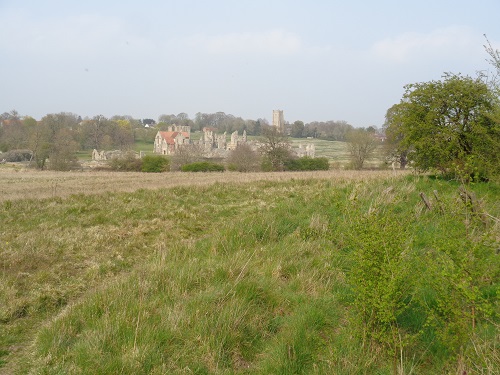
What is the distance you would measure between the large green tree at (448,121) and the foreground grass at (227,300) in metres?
7.23

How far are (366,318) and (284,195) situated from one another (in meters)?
12.8

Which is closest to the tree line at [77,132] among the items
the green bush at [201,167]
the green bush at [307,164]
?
the green bush at [307,164]

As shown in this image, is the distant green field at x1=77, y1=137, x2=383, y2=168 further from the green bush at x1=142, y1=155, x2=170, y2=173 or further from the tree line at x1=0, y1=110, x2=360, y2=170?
the green bush at x1=142, y1=155, x2=170, y2=173

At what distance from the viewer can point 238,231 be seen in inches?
327

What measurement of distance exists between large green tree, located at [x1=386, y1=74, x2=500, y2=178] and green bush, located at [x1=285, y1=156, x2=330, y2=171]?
104 ft

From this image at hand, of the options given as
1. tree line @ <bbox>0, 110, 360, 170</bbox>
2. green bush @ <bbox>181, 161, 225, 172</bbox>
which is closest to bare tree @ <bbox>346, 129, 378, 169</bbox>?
tree line @ <bbox>0, 110, 360, 170</bbox>

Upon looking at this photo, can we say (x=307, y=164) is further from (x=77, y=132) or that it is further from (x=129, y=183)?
(x=77, y=132)

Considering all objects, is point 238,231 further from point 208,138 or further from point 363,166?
point 208,138

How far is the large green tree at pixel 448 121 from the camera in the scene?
532 inches

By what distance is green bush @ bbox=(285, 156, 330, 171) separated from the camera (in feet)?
155

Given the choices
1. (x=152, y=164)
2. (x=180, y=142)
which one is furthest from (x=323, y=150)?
(x=152, y=164)

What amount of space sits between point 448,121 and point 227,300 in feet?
43.1

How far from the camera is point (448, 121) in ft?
47.7

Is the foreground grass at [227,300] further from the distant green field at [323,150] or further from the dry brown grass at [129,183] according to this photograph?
the distant green field at [323,150]
